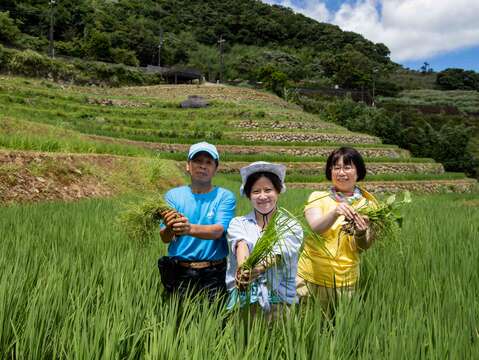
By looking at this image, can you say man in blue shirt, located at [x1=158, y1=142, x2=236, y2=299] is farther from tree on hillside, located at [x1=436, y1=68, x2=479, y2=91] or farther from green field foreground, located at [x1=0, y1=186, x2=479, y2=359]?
tree on hillside, located at [x1=436, y1=68, x2=479, y2=91]

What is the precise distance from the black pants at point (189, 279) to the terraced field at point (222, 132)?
24.9 ft

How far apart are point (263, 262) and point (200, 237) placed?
0.37 m

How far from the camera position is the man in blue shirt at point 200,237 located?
1.92 metres

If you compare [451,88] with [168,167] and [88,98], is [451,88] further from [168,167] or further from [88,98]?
[168,167]

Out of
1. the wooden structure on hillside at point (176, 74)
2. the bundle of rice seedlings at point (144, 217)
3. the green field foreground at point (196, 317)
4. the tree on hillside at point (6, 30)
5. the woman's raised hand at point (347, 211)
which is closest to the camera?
the green field foreground at point (196, 317)

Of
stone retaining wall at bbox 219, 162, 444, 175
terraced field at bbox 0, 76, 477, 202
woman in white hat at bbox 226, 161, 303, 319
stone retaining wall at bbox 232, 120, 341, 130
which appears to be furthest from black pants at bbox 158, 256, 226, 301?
stone retaining wall at bbox 232, 120, 341, 130

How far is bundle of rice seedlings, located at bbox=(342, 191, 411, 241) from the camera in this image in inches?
70.0

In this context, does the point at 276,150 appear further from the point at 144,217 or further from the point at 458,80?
the point at 458,80

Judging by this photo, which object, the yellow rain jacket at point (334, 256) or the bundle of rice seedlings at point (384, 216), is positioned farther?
the yellow rain jacket at point (334, 256)

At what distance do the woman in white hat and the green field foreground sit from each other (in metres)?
0.11

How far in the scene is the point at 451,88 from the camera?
250ft

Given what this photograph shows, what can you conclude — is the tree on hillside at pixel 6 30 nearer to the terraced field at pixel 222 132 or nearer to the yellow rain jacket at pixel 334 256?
the terraced field at pixel 222 132

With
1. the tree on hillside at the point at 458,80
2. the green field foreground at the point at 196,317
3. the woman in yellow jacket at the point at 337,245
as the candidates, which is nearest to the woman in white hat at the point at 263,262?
the green field foreground at the point at 196,317

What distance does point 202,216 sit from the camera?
77.9 inches
